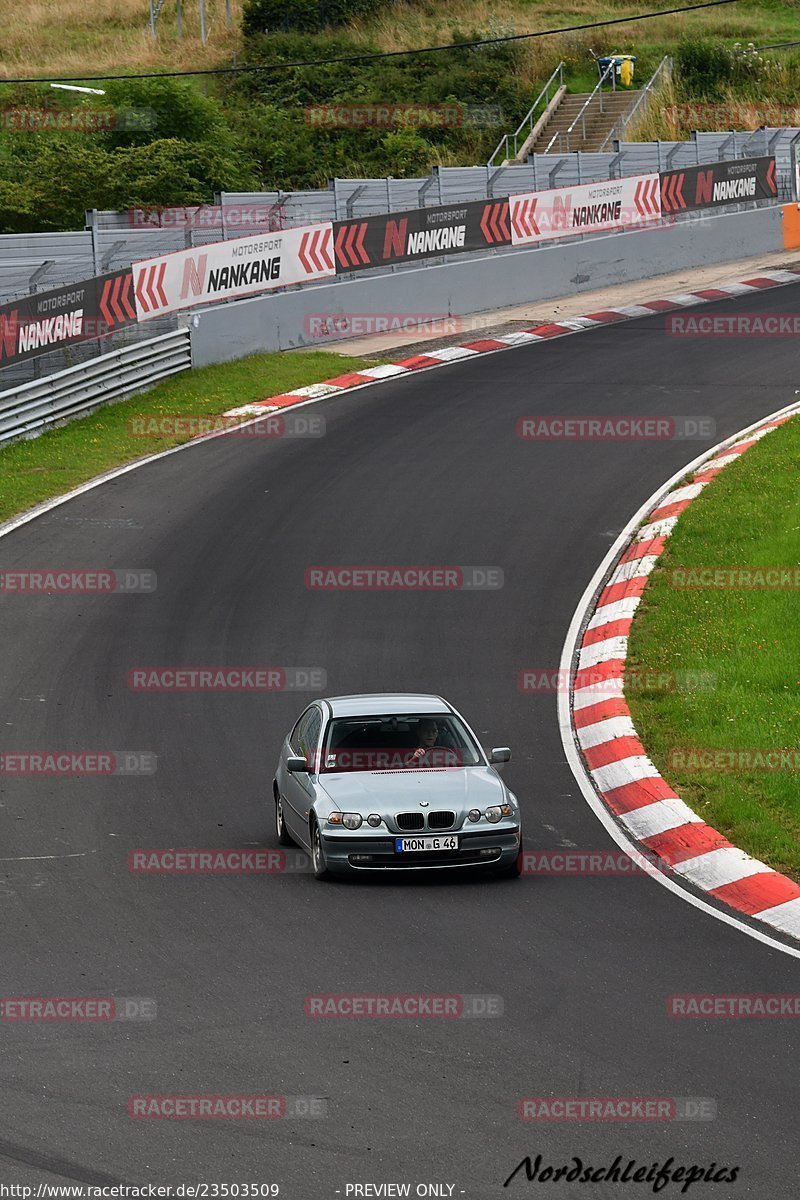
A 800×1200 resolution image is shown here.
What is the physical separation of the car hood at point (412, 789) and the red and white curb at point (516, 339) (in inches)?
644

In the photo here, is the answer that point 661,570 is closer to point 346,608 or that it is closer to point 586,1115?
point 346,608

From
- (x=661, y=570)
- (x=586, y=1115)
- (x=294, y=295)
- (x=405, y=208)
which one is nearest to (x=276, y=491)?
(x=661, y=570)

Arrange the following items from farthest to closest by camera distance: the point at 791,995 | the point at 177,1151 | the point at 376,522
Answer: the point at 376,522
the point at 791,995
the point at 177,1151

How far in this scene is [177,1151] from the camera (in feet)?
23.7

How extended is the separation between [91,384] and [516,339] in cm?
966

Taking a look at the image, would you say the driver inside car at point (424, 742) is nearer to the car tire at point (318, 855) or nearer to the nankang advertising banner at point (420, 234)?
the car tire at point (318, 855)

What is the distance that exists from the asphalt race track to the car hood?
24.1 inches

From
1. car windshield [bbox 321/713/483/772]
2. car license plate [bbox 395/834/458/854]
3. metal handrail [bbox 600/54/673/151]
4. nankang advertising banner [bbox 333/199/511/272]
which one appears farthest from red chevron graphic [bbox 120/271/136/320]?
metal handrail [bbox 600/54/673/151]

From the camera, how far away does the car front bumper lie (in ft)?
37.6

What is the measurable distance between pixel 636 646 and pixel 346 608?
3535 mm

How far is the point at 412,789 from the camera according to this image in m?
11.8

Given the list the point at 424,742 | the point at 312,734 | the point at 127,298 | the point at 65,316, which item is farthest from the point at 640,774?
the point at 127,298

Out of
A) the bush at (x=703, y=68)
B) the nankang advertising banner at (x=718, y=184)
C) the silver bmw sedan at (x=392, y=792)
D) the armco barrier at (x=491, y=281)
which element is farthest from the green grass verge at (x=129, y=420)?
the bush at (x=703, y=68)

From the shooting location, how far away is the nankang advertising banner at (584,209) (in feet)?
121
